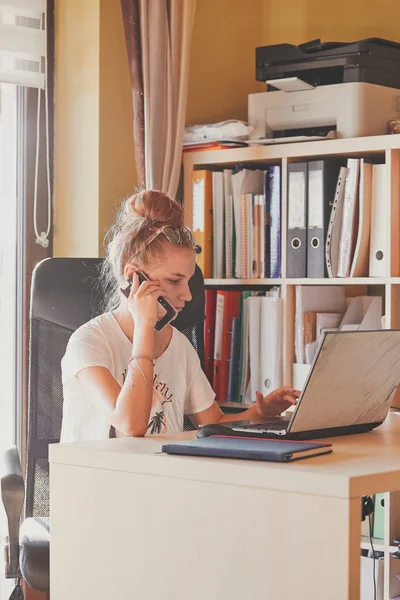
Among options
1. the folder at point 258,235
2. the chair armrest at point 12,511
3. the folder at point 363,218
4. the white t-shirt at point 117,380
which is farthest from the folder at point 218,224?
the chair armrest at point 12,511

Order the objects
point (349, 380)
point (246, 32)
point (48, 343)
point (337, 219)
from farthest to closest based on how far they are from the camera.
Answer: point (246, 32)
point (337, 219)
point (48, 343)
point (349, 380)

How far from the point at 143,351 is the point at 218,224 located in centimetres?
120

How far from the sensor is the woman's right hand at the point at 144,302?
1.98 m

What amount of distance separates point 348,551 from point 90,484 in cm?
46

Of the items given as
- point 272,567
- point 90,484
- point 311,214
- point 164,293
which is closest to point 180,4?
point 311,214

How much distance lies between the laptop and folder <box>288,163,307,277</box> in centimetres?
120

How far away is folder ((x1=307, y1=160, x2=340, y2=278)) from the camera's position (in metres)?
2.86

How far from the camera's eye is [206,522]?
1.39 m

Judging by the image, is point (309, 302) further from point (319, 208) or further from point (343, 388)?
point (343, 388)

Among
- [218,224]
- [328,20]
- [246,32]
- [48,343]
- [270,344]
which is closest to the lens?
[48,343]

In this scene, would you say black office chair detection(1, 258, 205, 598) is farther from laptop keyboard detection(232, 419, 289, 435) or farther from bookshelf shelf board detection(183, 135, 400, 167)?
bookshelf shelf board detection(183, 135, 400, 167)

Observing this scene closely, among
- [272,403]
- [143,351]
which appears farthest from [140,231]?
[272,403]

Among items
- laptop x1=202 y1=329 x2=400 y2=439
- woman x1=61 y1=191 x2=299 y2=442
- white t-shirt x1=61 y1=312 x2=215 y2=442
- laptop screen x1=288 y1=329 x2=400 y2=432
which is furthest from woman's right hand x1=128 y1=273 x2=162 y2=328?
laptop screen x1=288 y1=329 x2=400 y2=432

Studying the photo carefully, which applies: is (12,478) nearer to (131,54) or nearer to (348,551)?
(348,551)
